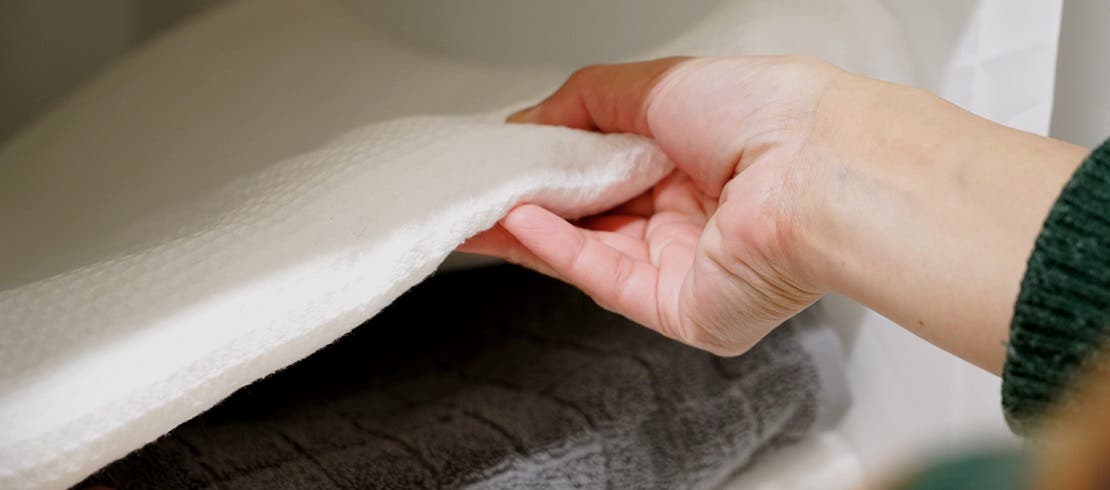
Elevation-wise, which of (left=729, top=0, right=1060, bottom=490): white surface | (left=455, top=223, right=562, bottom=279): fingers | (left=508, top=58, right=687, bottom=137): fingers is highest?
(left=508, top=58, right=687, bottom=137): fingers

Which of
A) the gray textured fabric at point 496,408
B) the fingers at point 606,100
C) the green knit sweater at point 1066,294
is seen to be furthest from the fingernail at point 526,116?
the green knit sweater at point 1066,294

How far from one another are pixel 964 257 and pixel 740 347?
0.16m

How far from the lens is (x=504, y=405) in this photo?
0.56 m

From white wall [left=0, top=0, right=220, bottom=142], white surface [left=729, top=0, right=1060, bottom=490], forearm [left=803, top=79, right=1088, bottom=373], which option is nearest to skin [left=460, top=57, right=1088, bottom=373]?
forearm [left=803, top=79, right=1088, bottom=373]

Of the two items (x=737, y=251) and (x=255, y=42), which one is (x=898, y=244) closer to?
(x=737, y=251)

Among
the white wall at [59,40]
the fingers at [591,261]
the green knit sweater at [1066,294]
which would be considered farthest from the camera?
the white wall at [59,40]

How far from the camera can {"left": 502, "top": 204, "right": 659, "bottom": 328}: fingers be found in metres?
0.47

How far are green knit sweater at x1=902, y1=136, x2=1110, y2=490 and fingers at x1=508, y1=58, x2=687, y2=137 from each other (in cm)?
23

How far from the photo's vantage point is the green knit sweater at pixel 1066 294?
0.31 metres

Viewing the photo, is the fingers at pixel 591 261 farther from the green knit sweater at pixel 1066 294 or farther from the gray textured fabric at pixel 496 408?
the green knit sweater at pixel 1066 294

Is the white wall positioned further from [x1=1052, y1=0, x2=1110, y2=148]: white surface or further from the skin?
[x1=1052, y1=0, x2=1110, y2=148]: white surface

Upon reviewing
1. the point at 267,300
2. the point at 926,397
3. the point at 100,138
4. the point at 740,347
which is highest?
the point at 100,138

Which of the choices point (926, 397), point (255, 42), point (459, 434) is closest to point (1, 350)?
point (459, 434)

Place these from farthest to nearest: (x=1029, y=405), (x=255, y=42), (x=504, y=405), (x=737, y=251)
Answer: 1. (x=255, y=42)
2. (x=504, y=405)
3. (x=737, y=251)
4. (x=1029, y=405)
